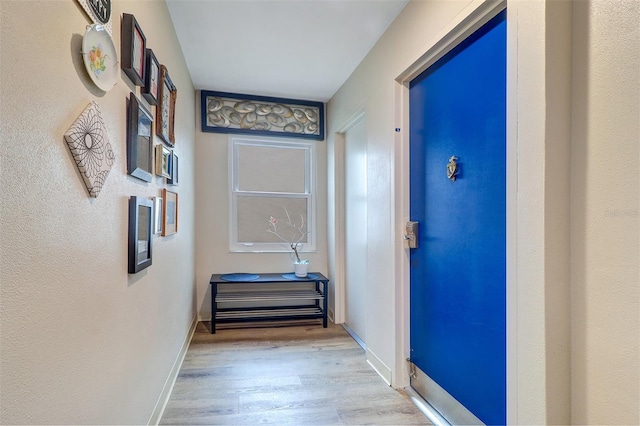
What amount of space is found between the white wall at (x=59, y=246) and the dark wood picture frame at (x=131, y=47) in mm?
38

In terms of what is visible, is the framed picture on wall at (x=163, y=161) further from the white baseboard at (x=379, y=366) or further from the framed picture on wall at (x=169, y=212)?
the white baseboard at (x=379, y=366)

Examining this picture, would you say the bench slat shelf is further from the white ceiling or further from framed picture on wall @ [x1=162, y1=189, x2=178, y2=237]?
the white ceiling

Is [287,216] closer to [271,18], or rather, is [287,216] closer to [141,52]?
[271,18]

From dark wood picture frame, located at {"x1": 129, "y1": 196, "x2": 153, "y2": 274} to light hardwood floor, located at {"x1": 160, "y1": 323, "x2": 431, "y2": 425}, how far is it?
3.24 ft

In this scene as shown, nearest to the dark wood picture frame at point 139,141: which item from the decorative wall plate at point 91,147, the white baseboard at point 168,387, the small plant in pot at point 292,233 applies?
the decorative wall plate at point 91,147

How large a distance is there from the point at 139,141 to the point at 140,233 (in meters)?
0.41

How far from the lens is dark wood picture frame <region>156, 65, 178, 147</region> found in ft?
5.66

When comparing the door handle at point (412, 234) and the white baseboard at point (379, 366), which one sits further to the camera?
the white baseboard at point (379, 366)

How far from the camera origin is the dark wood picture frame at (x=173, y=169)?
6.60ft

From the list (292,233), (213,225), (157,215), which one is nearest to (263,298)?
(292,233)

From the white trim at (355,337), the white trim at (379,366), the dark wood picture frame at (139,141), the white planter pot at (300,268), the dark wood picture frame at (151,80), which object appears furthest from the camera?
the white planter pot at (300,268)

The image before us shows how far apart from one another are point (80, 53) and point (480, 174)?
5.13ft

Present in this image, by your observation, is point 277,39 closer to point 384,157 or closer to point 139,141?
point 384,157

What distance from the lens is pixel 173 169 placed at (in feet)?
6.87
